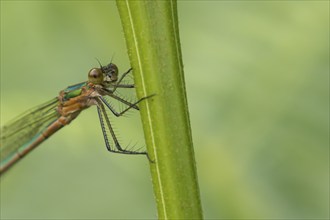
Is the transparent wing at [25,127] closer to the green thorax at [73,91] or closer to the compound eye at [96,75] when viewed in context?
the green thorax at [73,91]

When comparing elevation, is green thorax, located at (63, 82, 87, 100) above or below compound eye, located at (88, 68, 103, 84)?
below

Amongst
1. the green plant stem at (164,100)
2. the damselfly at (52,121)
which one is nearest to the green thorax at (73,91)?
the damselfly at (52,121)

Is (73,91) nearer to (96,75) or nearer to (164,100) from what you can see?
(96,75)

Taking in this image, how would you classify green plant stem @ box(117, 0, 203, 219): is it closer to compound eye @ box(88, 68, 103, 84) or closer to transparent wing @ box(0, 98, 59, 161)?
compound eye @ box(88, 68, 103, 84)

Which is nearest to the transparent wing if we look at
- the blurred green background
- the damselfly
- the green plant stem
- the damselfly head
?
Answer: the damselfly

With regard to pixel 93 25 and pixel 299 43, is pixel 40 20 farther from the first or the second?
pixel 299 43

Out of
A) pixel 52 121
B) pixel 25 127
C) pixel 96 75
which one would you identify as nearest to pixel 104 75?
pixel 96 75
